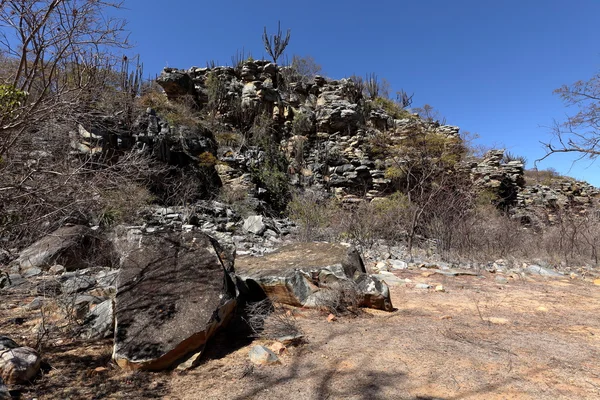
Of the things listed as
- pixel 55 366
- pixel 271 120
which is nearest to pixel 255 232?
pixel 55 366

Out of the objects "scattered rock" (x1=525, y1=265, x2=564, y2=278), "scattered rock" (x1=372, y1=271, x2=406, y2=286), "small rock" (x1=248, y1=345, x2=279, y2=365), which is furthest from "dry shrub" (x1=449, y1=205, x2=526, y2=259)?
"small rock" (x1=248, y1=345, x2=279, y2=365)

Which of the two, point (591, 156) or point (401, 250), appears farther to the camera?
point (401, 250)

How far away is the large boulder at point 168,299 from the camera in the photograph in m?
2.31

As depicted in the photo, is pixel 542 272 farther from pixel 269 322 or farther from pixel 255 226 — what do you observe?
pixel 255 226

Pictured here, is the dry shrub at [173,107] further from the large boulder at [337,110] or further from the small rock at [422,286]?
the small rock at [422,286]

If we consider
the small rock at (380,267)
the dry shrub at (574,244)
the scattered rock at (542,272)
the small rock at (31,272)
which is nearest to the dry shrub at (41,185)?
the small rock at (31,272)

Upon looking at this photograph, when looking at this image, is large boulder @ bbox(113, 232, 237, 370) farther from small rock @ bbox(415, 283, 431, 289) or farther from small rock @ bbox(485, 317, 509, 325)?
small rock @ bbox(415, 283, 431, 289)

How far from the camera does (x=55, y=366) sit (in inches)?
89.9

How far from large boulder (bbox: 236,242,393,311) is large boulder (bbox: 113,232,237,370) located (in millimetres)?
643

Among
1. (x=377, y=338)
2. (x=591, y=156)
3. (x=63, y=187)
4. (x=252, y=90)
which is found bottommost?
(x=377, y=338)

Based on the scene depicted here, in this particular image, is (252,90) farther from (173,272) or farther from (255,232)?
(173,272)

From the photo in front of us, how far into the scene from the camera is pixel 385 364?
2.35 meters

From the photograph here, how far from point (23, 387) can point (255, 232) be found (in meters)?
7.94

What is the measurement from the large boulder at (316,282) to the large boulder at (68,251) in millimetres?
3199
